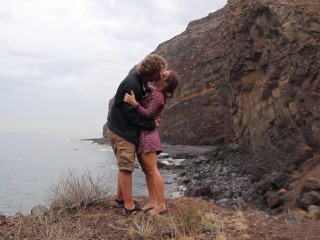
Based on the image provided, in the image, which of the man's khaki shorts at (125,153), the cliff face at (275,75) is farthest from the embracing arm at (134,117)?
the cliff face at (275,75)

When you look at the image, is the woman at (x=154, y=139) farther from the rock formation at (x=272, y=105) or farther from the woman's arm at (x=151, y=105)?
the rock formation at (x=272, y=105)

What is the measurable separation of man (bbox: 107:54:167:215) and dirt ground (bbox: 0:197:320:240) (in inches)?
17.7

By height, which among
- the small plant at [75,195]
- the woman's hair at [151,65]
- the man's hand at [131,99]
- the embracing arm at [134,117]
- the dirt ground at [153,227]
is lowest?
the dirt ground at [153,227]

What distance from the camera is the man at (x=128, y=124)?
551cm

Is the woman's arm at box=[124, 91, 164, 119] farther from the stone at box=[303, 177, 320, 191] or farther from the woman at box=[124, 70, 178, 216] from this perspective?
the stone at box=[303, 177, 320, 191]

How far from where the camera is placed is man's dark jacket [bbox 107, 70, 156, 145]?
552 cm

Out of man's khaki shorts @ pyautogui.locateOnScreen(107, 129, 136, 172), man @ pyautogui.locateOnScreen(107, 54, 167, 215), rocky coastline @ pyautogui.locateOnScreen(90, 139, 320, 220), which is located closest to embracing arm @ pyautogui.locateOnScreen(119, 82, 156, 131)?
man @ pyautogui.locateOnScreen(107, 54, 167, 215)

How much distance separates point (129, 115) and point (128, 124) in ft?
0.50

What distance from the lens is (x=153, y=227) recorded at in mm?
4949

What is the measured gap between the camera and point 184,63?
61719 millimetres

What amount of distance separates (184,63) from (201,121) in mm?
14475

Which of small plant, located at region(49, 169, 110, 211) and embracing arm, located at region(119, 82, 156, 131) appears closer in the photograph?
embracing arm, located at region(119, 82, 156, 131)

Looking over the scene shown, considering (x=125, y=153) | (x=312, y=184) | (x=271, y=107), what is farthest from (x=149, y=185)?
(x=271, y=107)

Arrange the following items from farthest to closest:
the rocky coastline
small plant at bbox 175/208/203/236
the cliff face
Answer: the cliff face, the rocky coastline, small plant at bbox 175/208/203/236
